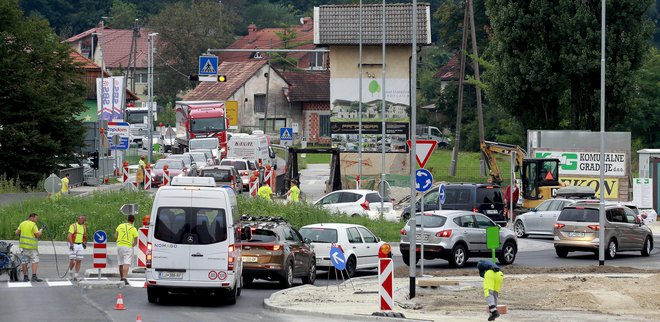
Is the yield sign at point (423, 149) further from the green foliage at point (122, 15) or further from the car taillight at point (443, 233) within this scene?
the green foliage at point (122, 15)

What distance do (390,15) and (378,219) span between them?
30.3 meters

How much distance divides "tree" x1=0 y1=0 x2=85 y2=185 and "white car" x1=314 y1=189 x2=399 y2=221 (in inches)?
892

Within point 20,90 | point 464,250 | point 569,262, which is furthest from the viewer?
point 20,90

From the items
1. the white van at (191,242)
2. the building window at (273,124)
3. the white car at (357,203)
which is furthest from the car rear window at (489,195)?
the building window at (273,124)

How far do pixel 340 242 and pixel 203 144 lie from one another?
46.5 meters

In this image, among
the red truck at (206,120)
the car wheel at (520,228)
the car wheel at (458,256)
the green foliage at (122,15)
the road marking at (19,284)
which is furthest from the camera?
the green foliage at (122,15)

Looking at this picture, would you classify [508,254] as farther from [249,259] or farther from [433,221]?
[249,259]

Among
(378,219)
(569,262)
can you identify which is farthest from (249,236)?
(378,219)

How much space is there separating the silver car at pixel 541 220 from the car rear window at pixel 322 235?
14.7 meters

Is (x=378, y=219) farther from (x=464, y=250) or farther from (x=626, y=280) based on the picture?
(x=626, y=280)

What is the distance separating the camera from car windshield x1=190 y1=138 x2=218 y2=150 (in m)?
78.1

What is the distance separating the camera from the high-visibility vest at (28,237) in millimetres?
30406

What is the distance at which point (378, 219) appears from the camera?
47156 millimetres

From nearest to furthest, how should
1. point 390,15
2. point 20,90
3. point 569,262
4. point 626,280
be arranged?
point 626,280 → point 569,262 → point 20,90 → point 390,15
